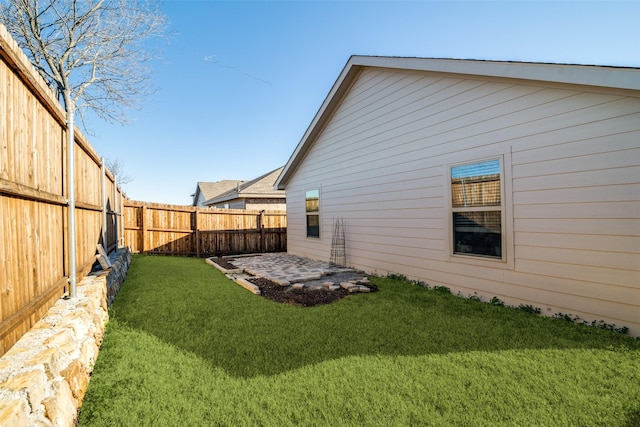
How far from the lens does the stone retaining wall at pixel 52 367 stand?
146cm

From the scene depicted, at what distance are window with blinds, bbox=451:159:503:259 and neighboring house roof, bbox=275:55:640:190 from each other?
126cm

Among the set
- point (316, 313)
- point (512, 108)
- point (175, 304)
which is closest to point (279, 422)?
point (316, 313)

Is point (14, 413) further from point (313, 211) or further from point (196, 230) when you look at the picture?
point (196, 230)

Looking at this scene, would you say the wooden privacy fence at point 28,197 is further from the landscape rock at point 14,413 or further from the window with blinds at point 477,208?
the window with blinds at point 477,208

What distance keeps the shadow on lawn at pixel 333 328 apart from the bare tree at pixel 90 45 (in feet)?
34.5

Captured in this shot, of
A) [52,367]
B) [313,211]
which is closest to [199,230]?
[313,211]

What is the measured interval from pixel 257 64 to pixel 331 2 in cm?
456

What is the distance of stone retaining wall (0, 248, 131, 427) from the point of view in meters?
1.46

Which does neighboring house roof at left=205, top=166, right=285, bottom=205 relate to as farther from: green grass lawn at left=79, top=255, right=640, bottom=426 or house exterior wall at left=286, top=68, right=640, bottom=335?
green grass lawn at left=79, top=255, right=640, bottom=426

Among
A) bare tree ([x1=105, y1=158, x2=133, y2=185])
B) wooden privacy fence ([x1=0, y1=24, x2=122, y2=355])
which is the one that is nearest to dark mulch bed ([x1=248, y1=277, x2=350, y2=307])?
wooden privacy fence ([x1=0, y1=24, x2=122, y2=355])

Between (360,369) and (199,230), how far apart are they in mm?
10319

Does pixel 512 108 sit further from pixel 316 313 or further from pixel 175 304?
pixel 175 304

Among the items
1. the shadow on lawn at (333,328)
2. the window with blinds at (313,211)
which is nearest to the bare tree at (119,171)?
the window with blinds at (313,211)

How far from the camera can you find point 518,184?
423 cm
